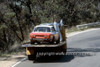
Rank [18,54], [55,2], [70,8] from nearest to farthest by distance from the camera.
→ [18,54], [55,2], [70,8]

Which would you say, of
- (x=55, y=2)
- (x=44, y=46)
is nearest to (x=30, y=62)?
(x=44, y=46)

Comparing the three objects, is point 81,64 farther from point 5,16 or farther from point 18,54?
point 5,16

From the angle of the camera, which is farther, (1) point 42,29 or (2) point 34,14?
(2) point 34,14

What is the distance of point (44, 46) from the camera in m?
12.9

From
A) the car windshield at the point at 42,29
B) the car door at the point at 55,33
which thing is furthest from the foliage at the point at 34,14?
the car door at the point at 55,33

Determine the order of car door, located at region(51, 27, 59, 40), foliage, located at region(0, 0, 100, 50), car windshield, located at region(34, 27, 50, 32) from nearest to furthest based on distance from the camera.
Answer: car door, located at region(51, 27, 59, 40) → car windshield, located at region(34, 27, 50, 32) → foliage, located at region(0, 0, 100, 50)

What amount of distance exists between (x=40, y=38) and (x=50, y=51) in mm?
1230

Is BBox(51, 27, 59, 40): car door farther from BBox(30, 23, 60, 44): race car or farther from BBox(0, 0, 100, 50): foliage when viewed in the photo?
BBox(0, 0, 100, 50): foliage

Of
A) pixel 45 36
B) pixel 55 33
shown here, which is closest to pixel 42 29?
pixel 55 33

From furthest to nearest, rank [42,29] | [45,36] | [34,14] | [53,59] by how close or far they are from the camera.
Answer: [34,14] < [42,29] < [53,59] < [45,36]

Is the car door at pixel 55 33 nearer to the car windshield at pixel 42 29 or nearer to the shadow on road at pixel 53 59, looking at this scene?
the car windshield at pixel 42 29

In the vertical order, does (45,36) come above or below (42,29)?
below

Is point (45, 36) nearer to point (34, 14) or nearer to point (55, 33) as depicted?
point (55, 33)

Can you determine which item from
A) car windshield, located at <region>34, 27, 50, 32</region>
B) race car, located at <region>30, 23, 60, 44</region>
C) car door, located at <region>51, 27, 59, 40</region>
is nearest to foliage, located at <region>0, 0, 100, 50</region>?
Result: car windshield, located at <region>34, 27, 50, 32</region>
